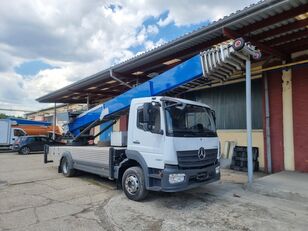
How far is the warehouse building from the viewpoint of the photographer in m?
7.49

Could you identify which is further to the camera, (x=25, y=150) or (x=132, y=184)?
(x=25, y=150)

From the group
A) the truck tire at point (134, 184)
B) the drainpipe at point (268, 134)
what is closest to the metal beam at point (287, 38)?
the drainpipe at point (268, 134)

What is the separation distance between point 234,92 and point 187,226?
8068 millimetres

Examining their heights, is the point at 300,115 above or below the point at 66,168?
above

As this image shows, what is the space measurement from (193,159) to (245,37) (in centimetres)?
426

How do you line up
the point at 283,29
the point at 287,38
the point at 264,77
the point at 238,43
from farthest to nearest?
the point at 264,77, the point at 287,38, the point at 283,29, the point at 238,43

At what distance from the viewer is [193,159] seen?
6316 millimetres

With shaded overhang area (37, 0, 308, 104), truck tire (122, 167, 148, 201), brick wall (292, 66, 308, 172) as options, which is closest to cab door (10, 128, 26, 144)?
shaded overhang area (37, 0, 308, 104)

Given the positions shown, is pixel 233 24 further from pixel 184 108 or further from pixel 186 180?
pixel 186 180

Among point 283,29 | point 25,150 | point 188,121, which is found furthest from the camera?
point 25,150

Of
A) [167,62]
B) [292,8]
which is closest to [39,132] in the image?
[167,62]

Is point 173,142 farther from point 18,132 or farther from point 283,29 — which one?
point 18,132

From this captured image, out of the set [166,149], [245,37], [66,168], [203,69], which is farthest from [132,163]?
[245,37]

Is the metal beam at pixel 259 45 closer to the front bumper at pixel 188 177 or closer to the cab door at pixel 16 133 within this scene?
the front bumper at pixel 188 177
